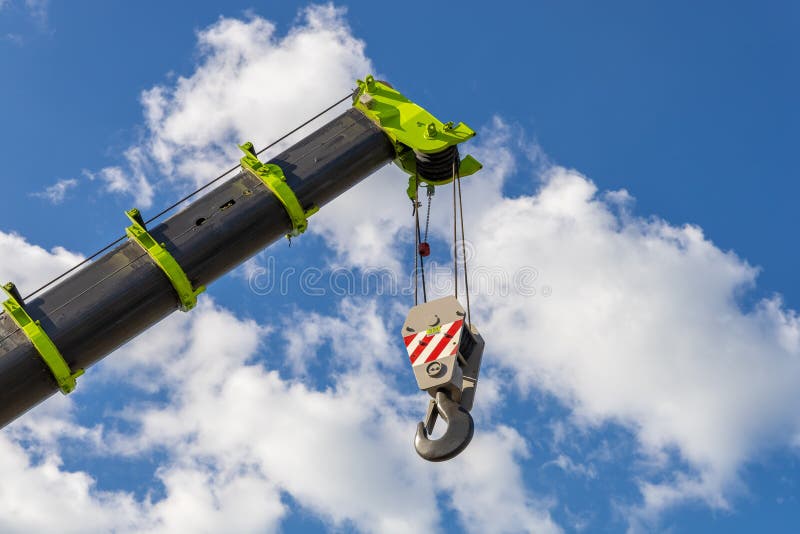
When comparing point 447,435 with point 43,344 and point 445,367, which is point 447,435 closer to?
point 445,367

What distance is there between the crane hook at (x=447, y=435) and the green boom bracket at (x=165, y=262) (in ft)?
8.55

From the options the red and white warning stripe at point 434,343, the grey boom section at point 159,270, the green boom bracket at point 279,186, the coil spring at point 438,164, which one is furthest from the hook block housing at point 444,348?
the coil spring at point 438,164

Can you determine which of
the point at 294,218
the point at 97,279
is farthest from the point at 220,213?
the point at 97,279

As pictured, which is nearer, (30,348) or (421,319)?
(30,348)

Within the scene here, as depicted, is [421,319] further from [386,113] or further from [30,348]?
[30,348]

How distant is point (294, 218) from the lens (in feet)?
32.9

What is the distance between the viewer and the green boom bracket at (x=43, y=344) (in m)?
8.69

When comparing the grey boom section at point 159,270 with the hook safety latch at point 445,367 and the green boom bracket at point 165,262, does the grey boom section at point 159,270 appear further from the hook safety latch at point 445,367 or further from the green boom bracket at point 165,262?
the hook safety latch at point 445,367

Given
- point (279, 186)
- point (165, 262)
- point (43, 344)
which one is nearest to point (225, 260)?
point (165, 262)

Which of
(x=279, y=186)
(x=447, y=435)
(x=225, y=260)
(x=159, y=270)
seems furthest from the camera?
(x=279, y=186)

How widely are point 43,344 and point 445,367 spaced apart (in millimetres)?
3753

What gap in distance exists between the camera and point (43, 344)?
8695 mm

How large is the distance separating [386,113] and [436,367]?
3.31 metres

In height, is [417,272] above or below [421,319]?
above
